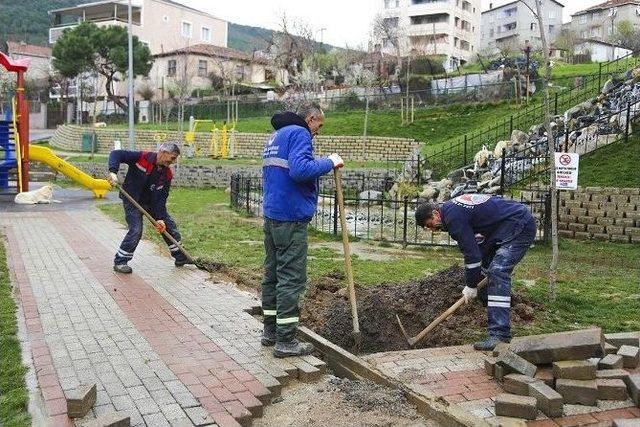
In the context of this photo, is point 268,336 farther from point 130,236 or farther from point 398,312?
point 130,236

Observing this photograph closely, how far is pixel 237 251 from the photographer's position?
10.0m

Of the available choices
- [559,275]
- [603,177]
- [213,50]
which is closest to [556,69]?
[213,50]

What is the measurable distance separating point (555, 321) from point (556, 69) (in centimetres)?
3985

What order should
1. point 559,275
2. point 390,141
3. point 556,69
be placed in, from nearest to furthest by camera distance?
1. point 559,275
2. point 390,141
3. point 556,69

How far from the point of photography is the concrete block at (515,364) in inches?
164

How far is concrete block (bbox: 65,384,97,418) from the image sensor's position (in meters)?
3.64

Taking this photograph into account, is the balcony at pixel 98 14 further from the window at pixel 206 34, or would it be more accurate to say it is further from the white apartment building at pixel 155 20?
the window at pixel 206 34

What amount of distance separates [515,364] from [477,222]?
1529 millimetres

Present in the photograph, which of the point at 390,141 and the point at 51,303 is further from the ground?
the point at 390,141

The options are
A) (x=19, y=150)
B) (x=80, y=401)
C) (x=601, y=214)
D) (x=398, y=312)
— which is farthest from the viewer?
(x=19, y=150)

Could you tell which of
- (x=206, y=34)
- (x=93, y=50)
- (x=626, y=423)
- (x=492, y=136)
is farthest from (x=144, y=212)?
(x=206, y=34)

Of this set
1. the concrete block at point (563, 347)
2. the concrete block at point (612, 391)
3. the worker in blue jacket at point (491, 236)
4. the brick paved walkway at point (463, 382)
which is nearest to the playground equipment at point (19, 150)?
the worker in blue jacket at point (491, 236)

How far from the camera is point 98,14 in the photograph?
58469 mm

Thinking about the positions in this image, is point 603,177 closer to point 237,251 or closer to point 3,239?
point 237,251
